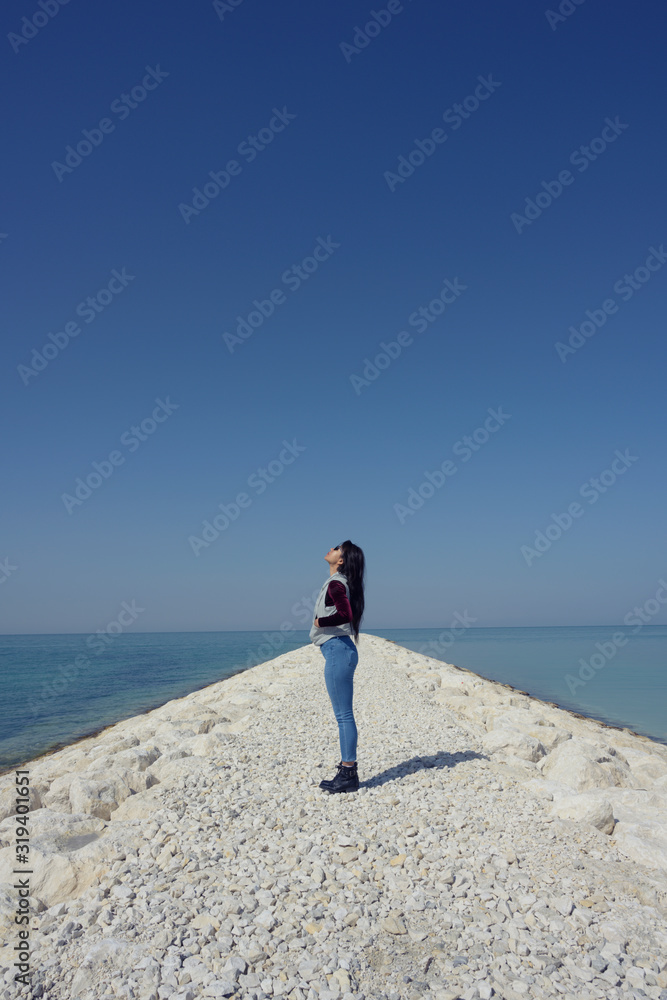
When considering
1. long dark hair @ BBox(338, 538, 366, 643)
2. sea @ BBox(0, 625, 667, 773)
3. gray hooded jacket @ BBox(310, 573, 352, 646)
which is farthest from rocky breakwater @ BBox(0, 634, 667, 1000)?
sea @ BBox(0, 625, 667, 773)

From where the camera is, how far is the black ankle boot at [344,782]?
566cm

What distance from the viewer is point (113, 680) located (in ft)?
84.7

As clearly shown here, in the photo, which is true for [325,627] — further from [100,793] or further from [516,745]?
[516,745]

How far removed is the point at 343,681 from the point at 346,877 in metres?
1.85

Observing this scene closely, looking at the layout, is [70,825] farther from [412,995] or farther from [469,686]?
[469,686]

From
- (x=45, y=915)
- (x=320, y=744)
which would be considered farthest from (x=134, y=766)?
(x=45, y=915)

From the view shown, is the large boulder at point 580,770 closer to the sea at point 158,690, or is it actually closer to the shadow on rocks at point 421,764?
the shadow on rocks at point 421,764

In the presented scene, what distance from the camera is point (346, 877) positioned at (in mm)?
4059

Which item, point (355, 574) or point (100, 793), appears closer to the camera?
point (100, 793)

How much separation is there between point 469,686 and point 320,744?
7.21 m

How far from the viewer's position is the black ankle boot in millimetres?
5660

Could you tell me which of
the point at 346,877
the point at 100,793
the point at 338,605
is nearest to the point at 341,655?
the point at 338,605

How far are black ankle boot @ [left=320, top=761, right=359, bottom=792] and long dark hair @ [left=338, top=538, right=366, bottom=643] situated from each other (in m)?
1.33

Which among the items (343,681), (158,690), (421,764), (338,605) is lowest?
(158,690)
